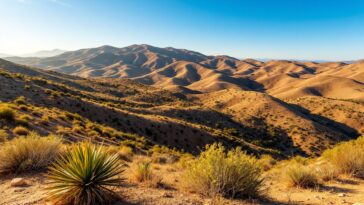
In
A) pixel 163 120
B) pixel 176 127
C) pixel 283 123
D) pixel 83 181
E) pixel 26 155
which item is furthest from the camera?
pixel 283 123

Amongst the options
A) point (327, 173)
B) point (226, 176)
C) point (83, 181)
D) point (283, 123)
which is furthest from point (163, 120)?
point (283, 123)

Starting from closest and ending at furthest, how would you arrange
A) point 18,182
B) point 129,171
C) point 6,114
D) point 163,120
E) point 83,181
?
point 83,181
point 18,182
point 129,171
point 6,114
point 163,120

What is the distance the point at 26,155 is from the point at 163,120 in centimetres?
2452

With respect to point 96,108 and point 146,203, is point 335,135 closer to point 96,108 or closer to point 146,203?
point 96,108

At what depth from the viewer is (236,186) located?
235 inches

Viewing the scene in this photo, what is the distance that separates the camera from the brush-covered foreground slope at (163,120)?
18.5 m

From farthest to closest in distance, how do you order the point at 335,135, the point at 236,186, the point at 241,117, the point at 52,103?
the point at 241,117 → the point at 335,135 → the point at 52,103 → the point at 236,186

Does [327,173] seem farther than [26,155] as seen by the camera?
Yes

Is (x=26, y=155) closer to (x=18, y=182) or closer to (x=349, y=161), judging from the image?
(x=18, y=182)

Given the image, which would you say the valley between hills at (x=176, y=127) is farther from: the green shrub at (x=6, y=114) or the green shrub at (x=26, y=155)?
the green shrub at (x=26, y=155)

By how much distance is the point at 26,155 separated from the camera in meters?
7.20

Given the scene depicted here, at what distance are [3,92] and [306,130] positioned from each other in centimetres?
4614

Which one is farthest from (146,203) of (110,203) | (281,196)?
(281,196)

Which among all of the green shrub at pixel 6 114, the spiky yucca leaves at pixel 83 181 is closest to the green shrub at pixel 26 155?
the spiky yucca leaves at pixel 83 181
